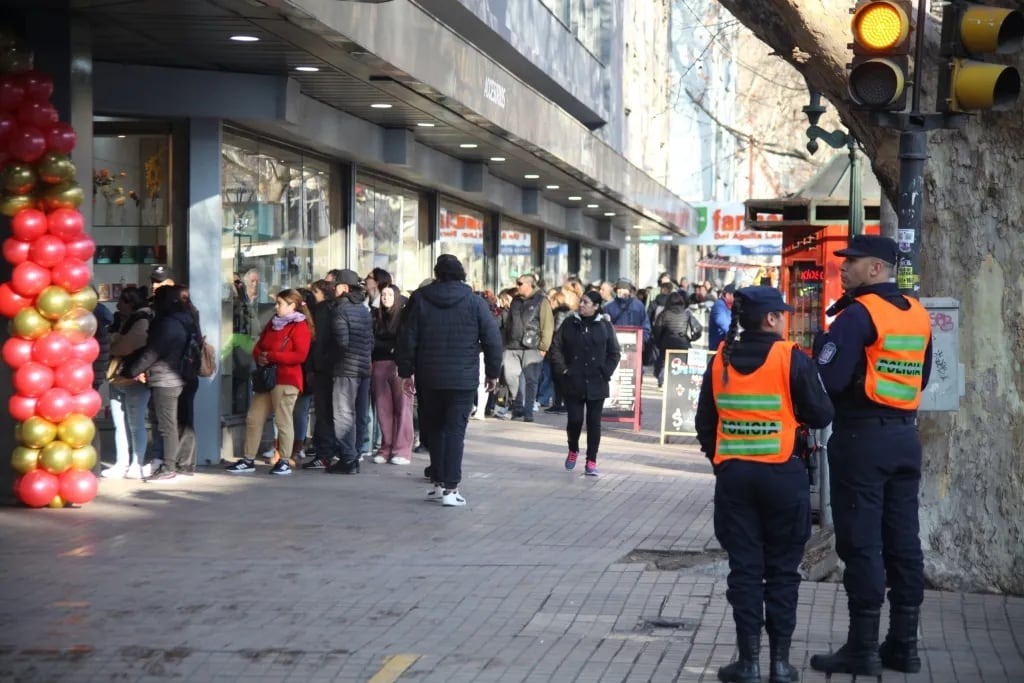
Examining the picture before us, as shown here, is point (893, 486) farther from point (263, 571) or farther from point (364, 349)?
point (364, 349)

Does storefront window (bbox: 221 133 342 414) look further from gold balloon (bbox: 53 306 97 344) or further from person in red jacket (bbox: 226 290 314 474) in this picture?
gold balloon (bbox: 53 306 97 344)

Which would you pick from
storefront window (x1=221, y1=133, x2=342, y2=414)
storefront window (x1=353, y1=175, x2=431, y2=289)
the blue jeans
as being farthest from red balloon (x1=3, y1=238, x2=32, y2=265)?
storefront window (x1=353, y1=175, x2=431, y2=289)

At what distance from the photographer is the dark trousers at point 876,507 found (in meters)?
6.78

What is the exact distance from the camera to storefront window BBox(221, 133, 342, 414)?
16.1m

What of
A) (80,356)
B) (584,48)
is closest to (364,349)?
(80,356)

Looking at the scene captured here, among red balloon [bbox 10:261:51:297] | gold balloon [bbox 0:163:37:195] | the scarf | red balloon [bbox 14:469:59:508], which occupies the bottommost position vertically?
red balloon [bbox 14:469:59:508]

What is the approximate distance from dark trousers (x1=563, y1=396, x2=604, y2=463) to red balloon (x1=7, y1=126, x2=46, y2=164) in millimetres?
5652

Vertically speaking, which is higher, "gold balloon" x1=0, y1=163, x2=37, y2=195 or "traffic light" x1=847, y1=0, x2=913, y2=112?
"traffic light" x1=847, y1=0, x2=913, y2=112

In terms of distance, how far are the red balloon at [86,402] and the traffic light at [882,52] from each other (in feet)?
21.2

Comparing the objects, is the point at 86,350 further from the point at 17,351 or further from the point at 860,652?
the point at 860,652

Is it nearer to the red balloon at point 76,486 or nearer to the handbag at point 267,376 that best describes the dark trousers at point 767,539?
the red balloon at point 76,486

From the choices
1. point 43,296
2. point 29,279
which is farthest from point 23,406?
point 29,279

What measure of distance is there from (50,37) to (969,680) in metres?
8.44

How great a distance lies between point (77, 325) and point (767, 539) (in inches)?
263
